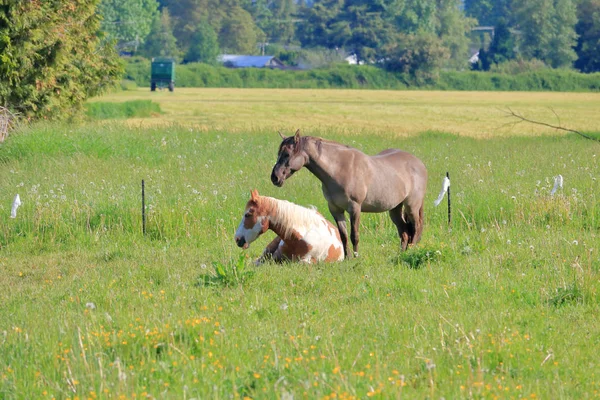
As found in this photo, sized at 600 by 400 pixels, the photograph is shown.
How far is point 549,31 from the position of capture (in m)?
118

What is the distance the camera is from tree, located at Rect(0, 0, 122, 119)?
2755cm

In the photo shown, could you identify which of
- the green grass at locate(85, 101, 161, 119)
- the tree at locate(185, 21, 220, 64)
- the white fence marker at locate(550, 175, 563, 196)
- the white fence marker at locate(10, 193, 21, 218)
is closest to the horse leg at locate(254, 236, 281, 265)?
the white fence marker at locate(10, 193, 21, 218)

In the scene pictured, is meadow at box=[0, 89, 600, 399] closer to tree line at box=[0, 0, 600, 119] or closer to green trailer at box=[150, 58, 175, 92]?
tree line at box=[0, 0, 600, 119]

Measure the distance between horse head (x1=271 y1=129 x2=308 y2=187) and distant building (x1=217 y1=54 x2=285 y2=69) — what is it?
115869 mm

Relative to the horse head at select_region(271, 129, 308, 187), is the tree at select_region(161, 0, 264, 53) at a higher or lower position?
lower

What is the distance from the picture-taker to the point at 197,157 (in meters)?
22.5

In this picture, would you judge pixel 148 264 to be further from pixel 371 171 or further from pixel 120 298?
pixel 371 171

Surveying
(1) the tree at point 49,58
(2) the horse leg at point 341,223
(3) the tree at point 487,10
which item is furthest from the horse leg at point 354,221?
(3) the tree at point 487,10

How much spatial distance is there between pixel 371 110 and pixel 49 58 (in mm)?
37968

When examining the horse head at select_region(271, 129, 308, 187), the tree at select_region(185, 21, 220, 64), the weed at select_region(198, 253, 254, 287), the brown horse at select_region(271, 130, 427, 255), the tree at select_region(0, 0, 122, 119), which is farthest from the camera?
the tree at select_region(185, 21, 220, 64)

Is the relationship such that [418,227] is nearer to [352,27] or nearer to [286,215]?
[286,215]

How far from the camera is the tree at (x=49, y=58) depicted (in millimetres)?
27547

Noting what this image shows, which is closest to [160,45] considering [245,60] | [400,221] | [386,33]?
[245,60]

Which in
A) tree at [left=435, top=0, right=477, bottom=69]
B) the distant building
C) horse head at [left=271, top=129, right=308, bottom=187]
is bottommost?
the distant building
